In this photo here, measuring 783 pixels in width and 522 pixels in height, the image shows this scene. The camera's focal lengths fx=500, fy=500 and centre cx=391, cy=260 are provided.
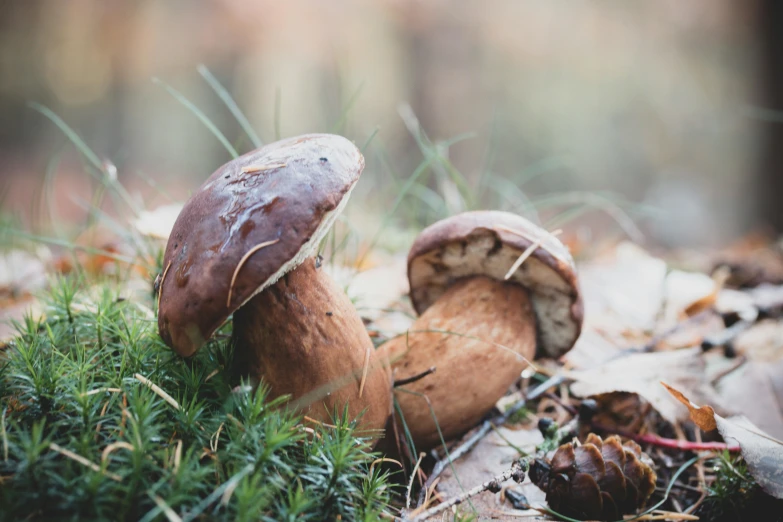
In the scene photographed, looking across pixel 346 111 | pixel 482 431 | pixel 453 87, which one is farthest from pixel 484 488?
pixel 453 87

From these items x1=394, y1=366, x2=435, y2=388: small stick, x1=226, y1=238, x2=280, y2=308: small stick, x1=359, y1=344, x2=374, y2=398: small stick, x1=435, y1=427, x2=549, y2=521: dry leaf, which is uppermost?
x1=226, y1=238, x2=280, y2=308: small stick

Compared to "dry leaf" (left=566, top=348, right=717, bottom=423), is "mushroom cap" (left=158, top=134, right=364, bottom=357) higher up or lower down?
higher up

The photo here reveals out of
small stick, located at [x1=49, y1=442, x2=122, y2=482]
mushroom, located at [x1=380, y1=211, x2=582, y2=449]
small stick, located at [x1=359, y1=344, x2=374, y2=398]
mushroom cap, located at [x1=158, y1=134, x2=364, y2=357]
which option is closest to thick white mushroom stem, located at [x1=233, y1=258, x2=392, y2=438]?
small stick, located at [x1=359, y1=344, x2=374, y2=398]

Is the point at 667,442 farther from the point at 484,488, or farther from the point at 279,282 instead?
the point at 279,282

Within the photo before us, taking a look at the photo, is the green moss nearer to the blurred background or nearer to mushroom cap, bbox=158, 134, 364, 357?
mushroom cap, bbox=158, 134, 364, 357

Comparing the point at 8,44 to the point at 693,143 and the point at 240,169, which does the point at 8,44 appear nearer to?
the point at 240,169

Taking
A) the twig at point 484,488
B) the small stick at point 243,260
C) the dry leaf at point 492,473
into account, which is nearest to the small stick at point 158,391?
the small stick at point 243,260
